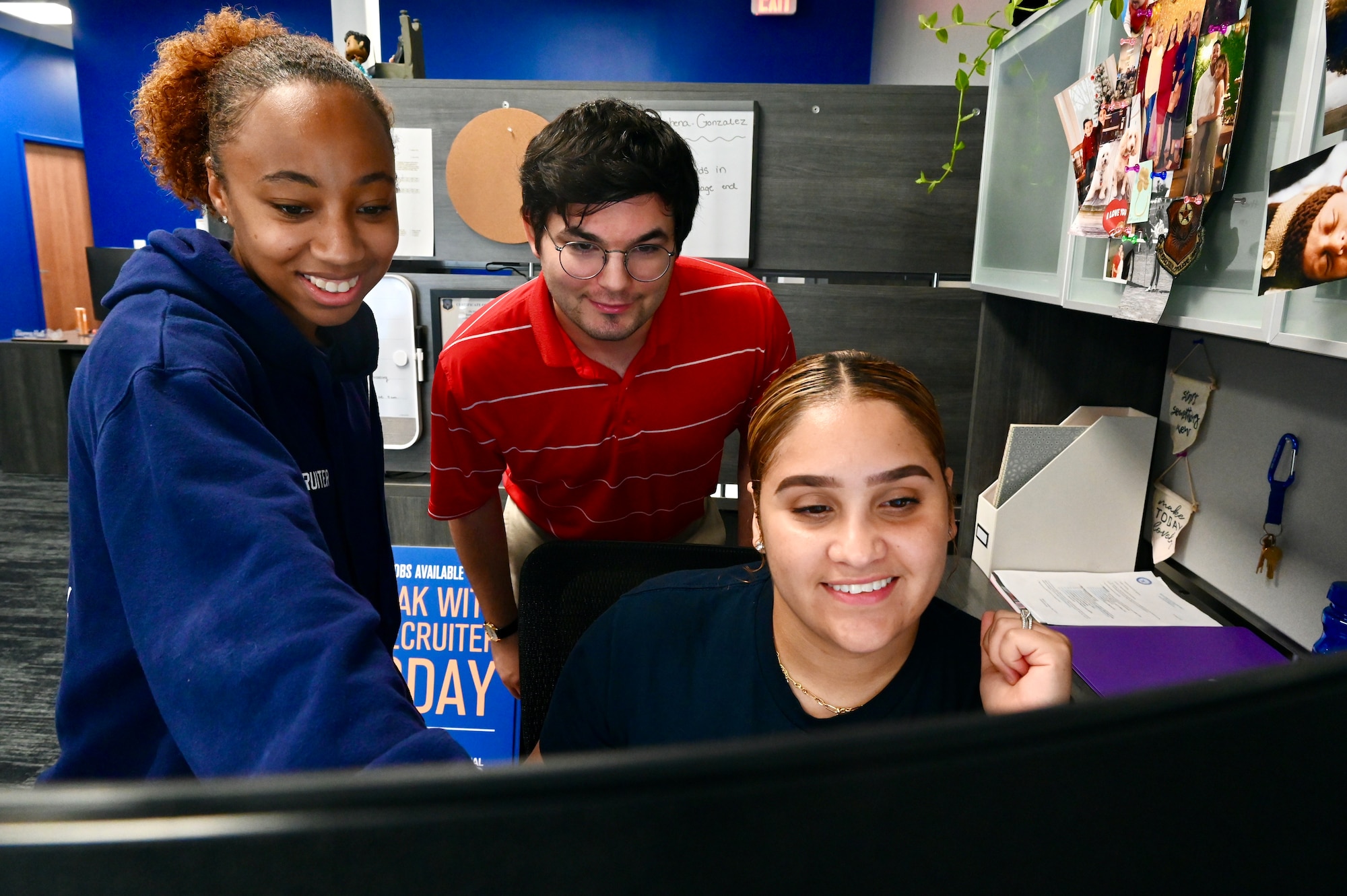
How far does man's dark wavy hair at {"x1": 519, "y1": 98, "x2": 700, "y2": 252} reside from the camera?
119 centimetres

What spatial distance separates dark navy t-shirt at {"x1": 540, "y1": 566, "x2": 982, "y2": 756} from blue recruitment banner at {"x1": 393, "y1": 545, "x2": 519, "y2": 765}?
0.88 metres

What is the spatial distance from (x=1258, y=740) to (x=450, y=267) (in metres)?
2.06

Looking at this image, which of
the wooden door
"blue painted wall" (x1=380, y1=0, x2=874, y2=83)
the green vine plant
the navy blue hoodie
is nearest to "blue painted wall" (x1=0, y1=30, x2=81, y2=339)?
the wooden door

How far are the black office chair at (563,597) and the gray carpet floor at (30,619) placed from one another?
5.65ft

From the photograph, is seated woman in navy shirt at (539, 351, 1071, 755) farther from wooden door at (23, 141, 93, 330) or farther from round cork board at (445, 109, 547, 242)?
wooden door at (23, 141, 93, 330)

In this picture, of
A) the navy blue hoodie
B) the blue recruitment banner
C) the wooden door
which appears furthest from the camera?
the wooden door

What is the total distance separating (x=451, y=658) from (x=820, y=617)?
121 centimetres

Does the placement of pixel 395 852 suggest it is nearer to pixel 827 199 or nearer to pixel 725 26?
pixel 827 199

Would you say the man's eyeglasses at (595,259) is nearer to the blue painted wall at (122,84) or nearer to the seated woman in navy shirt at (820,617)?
the seated woman in navy shirt at (820,617)

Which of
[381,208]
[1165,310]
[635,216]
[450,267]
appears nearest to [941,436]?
[1165,310]

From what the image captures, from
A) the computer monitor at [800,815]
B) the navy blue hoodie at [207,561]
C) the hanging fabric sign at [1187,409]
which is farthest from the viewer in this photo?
the hanging fabric sign at [1187,409]

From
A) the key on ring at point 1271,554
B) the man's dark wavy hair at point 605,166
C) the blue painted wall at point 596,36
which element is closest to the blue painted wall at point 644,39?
the blue painted wall at point 596,36

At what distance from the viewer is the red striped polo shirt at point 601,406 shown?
52.7 inches

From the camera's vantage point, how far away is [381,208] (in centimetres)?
85
